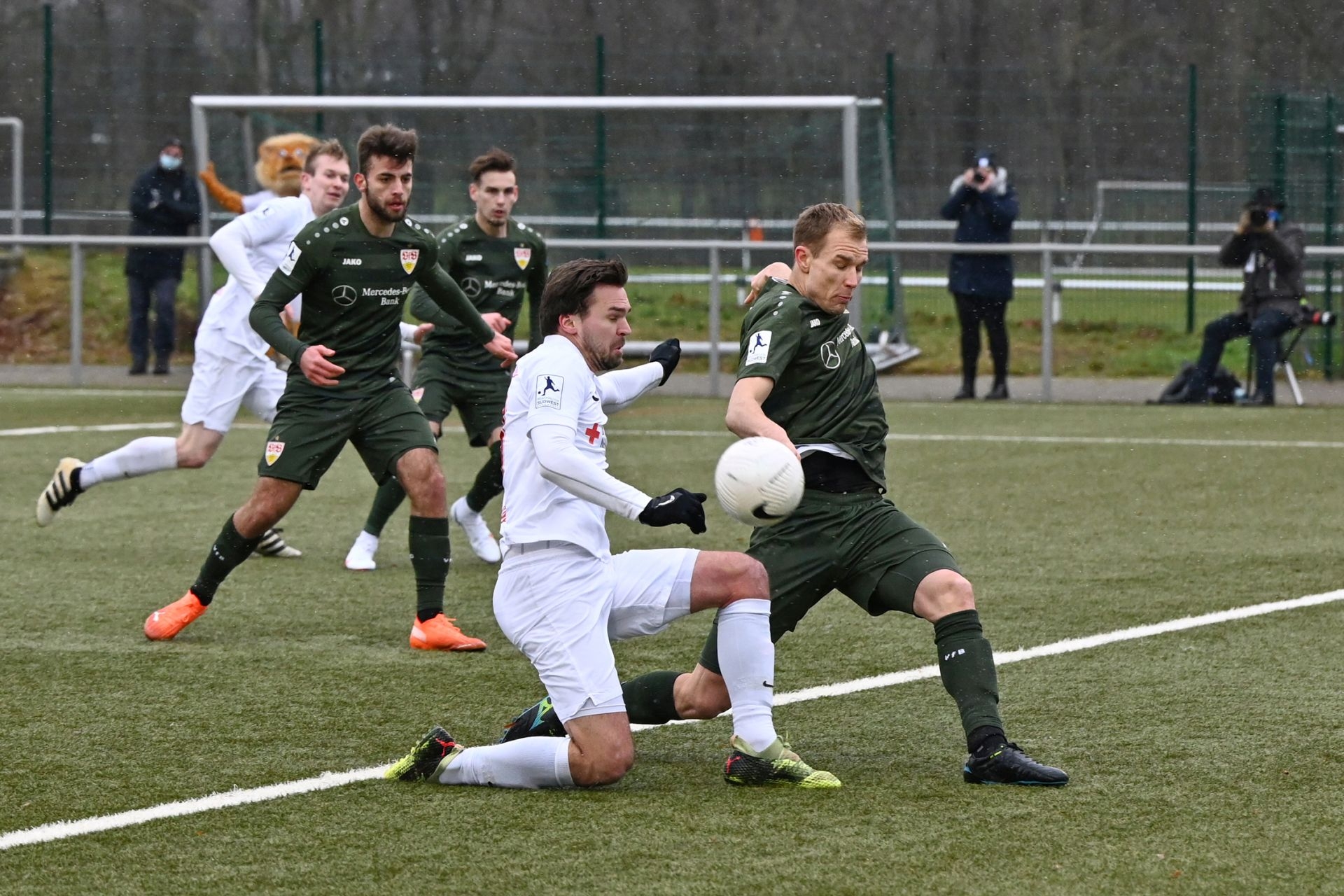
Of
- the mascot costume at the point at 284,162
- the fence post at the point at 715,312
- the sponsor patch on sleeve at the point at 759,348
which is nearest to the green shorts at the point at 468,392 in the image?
the mascot costume at the point at 284,162

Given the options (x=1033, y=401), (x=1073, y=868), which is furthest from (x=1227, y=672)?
(x=1033, y=401)

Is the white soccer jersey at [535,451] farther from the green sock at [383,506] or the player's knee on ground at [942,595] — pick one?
the green sock at [383,506]

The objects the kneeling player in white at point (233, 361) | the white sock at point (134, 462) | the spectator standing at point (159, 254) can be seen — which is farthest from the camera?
the spectator standing at point (159, 254)

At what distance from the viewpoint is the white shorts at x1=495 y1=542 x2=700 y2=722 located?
485 cm

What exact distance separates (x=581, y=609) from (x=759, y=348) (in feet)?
2.83

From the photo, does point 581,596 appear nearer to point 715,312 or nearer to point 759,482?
point 759,482

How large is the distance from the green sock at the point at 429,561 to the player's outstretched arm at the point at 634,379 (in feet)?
5.63

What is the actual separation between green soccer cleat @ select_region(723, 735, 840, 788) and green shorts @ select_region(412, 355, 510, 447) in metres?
4.17

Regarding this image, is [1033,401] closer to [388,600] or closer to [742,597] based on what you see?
[388,600]

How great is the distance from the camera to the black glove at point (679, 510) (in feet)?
14.7

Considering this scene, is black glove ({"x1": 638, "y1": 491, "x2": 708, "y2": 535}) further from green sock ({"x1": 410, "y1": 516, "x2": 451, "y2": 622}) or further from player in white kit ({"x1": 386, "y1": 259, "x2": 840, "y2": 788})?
green sock ({"x1": 410, "y1": 516, "x2": 451, "y2": 622})

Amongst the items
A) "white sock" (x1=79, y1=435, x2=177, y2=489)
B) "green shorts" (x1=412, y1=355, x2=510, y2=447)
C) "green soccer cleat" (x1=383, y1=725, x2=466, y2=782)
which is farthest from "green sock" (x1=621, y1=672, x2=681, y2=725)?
"white sock" (x1=79, y1=435, x2=177, y2=489)

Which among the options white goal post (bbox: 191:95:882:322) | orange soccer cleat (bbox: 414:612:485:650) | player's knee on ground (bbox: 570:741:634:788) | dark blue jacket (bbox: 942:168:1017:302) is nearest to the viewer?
player's knee on ground (bbox: 570:741:634:788)

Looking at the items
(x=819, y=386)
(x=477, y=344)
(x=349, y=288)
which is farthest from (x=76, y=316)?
(x=819, y=386)
